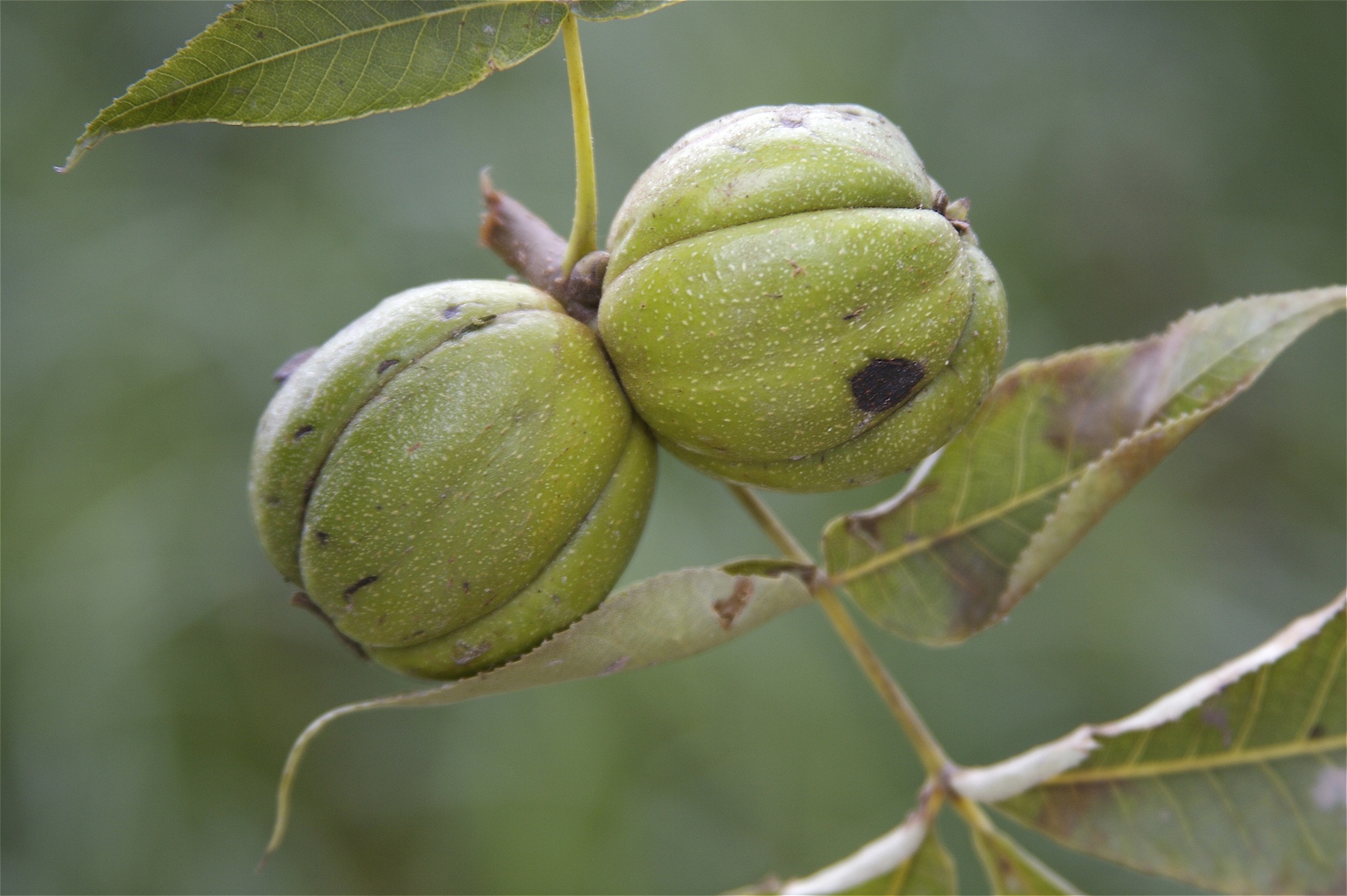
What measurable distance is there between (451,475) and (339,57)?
0.55 m

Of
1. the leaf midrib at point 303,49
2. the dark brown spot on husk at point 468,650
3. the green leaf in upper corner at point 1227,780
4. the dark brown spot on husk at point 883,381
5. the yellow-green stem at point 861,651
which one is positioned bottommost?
the green leaf in upper corner at point 1227,780

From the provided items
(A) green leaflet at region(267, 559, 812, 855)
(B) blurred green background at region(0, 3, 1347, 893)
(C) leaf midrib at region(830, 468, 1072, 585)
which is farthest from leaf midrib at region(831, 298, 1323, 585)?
A: (B) blurred green background at region(0, 3, 1347, 893)

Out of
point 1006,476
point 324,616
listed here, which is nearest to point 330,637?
point 324,616

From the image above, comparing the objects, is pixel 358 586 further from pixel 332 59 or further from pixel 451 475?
pixel 332 59

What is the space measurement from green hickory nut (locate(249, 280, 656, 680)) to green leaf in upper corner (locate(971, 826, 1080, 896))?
2.78 ft

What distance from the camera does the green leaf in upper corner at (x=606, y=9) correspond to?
134 cm

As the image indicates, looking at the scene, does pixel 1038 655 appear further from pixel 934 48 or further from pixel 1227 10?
pixel 1227 10

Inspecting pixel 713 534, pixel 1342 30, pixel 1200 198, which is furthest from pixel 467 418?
pixel 1342 30

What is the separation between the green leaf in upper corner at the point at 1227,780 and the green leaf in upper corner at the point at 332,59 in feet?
4.42

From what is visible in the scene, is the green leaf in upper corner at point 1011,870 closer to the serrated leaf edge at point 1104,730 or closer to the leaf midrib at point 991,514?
the serrated leaf edge at point 1104,730

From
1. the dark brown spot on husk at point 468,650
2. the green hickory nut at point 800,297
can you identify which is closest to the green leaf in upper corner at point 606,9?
the green hickory nut at point 800,297

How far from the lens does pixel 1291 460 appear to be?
4.10m

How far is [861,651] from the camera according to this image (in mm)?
1670

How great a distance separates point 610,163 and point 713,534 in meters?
1.35
